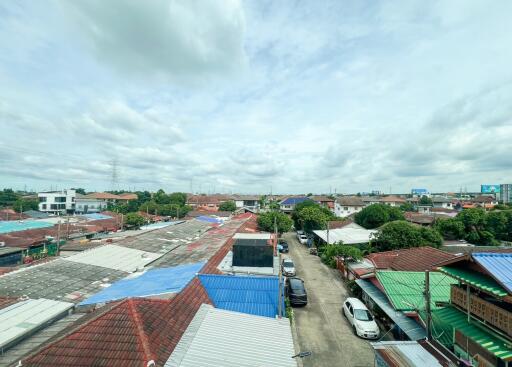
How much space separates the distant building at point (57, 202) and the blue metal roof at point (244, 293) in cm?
8960

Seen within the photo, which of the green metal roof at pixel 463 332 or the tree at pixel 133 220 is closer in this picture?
the green metal roof at pixel 463 332

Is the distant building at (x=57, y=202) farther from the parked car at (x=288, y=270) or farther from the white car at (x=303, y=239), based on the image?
the parked car at (x=288, y=270)

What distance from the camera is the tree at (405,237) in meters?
24.7

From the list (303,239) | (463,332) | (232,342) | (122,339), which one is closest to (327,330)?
(463,332)

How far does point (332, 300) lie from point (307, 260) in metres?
10.7

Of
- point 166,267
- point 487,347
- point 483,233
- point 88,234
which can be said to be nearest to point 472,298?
point 487,347

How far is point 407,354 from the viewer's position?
823 centimetres

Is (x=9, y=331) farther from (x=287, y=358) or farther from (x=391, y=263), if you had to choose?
(x=391, y=263)

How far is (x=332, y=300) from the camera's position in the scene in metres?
17.3

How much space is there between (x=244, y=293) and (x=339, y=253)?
13.1 meters

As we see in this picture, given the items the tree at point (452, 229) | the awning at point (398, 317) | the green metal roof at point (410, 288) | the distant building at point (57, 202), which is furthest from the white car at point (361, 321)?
the distant building at point (57, 202)

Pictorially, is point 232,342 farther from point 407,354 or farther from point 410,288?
point 410,288

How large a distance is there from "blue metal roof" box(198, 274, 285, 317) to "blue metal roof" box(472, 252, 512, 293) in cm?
746

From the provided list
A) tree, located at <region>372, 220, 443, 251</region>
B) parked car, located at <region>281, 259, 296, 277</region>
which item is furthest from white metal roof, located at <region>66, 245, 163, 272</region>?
tree, located at <region>372, 220, 443, 251</region>
